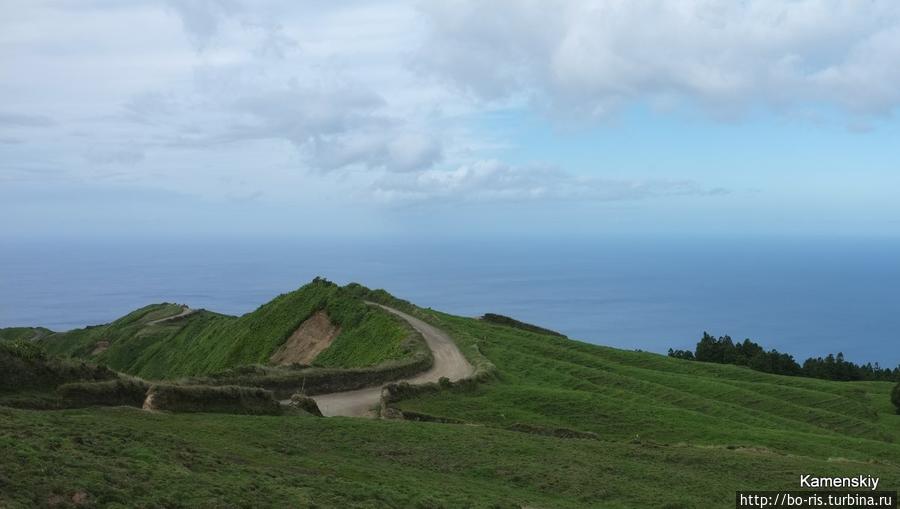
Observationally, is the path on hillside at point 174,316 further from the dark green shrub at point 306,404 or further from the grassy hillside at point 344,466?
the grassy hillside at point 344,466

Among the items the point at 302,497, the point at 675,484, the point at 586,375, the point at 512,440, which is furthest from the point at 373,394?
the point at 302,497

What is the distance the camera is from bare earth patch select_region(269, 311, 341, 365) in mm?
59750

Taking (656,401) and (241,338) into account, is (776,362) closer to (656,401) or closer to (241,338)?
(656,401)

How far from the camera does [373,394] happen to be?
41.8 m

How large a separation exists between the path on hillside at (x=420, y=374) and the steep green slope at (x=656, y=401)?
205 centimetres

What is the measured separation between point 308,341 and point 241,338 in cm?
737

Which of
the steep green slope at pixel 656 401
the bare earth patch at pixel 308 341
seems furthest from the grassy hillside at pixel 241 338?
the steep green slope at pixel 656 401

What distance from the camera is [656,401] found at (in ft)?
152

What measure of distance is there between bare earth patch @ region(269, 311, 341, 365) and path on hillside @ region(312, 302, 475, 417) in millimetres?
5462

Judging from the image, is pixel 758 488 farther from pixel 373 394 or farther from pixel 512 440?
pixel 373 394

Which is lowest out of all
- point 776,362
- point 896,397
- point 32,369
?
point 32,369

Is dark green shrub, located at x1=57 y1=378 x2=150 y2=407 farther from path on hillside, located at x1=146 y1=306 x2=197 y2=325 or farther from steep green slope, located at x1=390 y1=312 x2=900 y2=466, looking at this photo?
path on hillside, located at x1=146 y1=306 x2=197 y2=325

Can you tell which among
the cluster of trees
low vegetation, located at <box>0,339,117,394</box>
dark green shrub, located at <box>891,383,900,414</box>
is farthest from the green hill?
the cluster of trees

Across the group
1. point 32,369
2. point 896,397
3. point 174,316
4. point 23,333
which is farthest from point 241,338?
point 23,333
